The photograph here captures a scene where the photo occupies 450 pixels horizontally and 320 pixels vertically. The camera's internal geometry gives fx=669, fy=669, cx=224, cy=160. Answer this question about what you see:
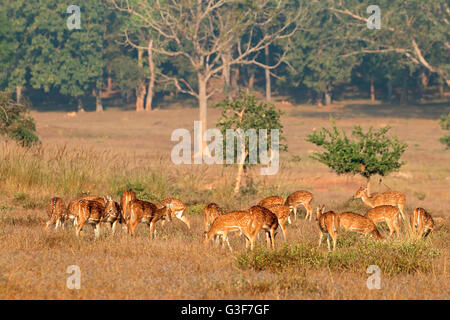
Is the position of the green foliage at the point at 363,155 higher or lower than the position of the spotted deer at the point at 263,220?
higher

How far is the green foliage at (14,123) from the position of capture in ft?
87.2

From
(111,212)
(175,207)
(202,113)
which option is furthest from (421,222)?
(202,113)

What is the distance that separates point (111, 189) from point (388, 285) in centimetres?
1333

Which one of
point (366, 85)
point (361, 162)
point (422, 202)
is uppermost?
point (366, 85)

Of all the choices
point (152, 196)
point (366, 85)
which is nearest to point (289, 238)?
point (152, 196)

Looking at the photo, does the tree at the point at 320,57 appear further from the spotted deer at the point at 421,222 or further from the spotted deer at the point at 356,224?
the spotted deer at the point at 356,224

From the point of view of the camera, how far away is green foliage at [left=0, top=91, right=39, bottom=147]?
1046 inches

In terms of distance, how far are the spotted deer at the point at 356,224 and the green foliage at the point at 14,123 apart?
54.3 feet

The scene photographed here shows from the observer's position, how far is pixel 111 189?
21547mm

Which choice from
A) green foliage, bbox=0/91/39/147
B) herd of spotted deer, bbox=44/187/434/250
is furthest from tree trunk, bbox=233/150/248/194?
green foliage, bbox=0/91/39/147

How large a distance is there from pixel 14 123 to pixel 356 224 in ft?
60.3

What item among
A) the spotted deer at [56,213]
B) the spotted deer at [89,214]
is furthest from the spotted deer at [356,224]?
the spotted deer at [56,213]

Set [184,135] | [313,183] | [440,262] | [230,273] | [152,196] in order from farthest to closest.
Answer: [184,135] → [313,183] → [152,196] → [440,262] → [230,273]
